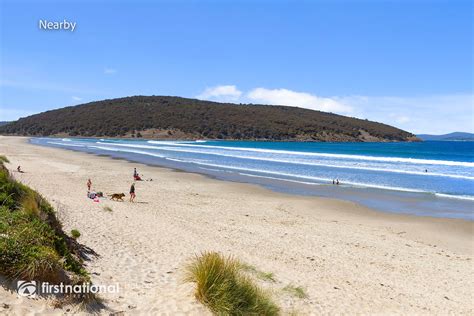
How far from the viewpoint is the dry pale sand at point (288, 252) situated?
7.52 metres

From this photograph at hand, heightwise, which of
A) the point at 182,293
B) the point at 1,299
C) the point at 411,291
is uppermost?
the point at 1,299

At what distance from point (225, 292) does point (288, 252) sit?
5.43m

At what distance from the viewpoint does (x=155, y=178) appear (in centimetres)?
3002

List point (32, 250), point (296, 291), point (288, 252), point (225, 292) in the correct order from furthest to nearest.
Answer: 1. point (288, 252)
2. point (296, 291)
3. point (225, 292)
4. point (32, 250)

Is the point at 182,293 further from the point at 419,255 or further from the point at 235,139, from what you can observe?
the point at 235,139

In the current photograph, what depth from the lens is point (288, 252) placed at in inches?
459

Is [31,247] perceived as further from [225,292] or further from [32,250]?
[225,292]

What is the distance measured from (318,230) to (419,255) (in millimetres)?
3594

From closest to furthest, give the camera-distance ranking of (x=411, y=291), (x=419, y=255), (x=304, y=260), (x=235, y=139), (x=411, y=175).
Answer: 1. (x=411, y=291)
2. (x=304, y=260)
3. (x=419, y=255)
4. (x=411, y=175)
5. (x=235, y=139)

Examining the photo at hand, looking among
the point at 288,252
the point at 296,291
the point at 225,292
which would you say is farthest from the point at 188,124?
the point at 225,292

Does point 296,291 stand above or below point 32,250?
below

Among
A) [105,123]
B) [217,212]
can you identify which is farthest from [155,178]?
[105,123]

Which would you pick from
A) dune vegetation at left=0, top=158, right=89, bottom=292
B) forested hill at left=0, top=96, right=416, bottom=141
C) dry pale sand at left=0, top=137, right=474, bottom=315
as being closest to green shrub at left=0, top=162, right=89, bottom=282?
dune vegetation at left=0, top=158, right=89, bottom=292

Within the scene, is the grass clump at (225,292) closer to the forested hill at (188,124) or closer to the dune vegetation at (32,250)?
the dune vegetation at (32,250)
